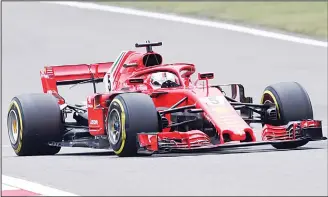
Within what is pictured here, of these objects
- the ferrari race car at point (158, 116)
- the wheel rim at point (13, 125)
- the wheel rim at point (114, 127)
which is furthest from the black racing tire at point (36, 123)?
the wheel rim at point (114, 127)

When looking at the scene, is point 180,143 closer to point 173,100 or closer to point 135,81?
point 173,100

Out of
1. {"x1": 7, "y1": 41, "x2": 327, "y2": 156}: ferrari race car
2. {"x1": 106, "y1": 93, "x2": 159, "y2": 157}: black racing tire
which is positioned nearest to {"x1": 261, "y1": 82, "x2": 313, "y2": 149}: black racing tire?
{"x1": 7, "y1": 41, "x2": 327, "y2": 156}: ferrari race car

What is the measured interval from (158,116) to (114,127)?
64 centimetres

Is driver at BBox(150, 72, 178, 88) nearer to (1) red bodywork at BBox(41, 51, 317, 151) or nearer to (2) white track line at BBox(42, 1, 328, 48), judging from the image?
(1) red bodywork at BBox(41, 51, 317, 151)

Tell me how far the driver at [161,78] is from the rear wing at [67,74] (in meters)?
2.10

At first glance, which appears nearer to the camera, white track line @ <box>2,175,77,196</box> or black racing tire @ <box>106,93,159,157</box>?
white track line @ <box>2,175,77,196</box>

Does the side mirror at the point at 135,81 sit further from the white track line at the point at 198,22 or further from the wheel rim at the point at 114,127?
the white track line at the point at 198,22

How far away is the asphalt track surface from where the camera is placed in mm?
13102

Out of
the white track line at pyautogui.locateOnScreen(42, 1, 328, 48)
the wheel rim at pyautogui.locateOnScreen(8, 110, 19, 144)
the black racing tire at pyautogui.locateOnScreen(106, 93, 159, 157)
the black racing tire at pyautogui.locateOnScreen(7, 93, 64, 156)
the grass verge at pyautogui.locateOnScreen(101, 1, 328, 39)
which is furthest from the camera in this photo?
the grass verge at pyautogui.locateOnScreen(101, 1, 328, 39)

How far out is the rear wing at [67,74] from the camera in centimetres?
1952

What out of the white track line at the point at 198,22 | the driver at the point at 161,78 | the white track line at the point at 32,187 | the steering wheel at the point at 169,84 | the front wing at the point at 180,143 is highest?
the white track line at the point at 198,22

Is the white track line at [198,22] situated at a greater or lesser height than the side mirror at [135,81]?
greater

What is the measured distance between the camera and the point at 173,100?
17156 millimetres

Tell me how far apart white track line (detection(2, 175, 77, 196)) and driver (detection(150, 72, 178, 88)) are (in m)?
3.68
